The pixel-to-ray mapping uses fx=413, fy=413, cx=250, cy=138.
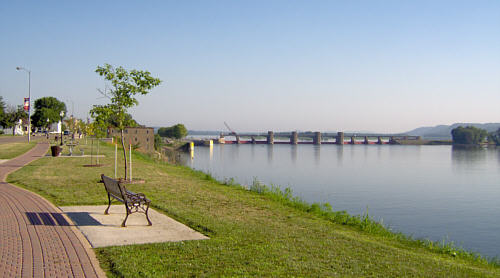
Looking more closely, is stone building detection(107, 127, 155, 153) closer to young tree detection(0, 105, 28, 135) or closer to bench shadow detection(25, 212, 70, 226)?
young tree detection(0, 105, 28, 135)

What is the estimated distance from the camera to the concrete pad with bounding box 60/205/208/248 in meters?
6.69

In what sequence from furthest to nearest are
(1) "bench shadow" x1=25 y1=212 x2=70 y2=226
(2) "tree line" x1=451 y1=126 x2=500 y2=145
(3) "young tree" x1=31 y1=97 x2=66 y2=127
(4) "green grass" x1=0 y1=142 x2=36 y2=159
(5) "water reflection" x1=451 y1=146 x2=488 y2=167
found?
1. (2) "tree line" x1=451 y1=126 x2=500 y2=145
2. (3) "young tree" x1=31 y1=97 x2=66 y2=127
3. (5) "water reflection" x1=451 y1=146 x2=488 y2=167
4. (4) "green grass" x1=0 y1=142 x2=36 y2=159
5. (1) "bench shadow" x1=25 y1=212 x2=70 y2=226

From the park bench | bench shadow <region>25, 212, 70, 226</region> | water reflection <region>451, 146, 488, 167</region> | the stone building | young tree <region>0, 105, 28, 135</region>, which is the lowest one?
water reflection <region>451, 146, 488, 167</region>

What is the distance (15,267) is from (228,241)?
119 inches

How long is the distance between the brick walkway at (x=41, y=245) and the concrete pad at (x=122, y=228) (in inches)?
9.0

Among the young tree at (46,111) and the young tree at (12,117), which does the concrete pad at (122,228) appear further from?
the young tree at (46,111)

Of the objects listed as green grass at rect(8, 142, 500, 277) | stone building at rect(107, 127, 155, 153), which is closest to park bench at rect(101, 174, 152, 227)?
green grass at rect(8, 142, 500, 277)

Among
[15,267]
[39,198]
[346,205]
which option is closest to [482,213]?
[346,205]

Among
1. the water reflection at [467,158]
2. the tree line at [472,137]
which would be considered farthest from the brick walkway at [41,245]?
the tree line at [472,137]

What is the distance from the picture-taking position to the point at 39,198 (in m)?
10.3

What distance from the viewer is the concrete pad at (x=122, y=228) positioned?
6691 mm

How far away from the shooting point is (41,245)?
6.09 m

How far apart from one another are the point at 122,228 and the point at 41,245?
1.59 metres

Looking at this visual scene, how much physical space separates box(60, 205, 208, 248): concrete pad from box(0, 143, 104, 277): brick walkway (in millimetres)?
228
